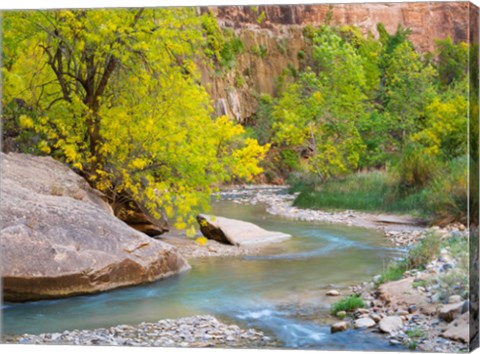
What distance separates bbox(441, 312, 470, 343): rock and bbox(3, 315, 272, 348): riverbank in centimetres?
128

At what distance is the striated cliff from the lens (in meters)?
6.04

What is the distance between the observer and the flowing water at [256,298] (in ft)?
20.5

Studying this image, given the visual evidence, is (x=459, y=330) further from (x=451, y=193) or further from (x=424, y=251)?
(x=451, y=193)

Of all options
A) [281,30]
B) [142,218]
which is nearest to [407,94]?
[281,30]

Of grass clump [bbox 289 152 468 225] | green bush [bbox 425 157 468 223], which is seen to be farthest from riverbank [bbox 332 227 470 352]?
grass clump [bbox 289 152 468 225]

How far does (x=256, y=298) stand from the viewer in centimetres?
657

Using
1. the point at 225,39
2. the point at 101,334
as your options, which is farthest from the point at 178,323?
the point at 225,39

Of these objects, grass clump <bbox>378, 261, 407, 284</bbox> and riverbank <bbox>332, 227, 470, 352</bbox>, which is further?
grass clump <bbox>378, 261, 407, 284</bbox>

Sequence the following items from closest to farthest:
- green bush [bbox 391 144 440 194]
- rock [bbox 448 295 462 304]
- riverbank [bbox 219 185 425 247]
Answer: rock [bbox 448 295 462 304], green bush [bbox 391 144 440 194], riverbank [bbox 219 185 425 247]

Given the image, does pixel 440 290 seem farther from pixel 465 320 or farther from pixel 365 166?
pixel 365 166

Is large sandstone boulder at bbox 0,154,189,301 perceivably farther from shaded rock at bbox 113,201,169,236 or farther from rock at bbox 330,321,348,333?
rock at bbox 330,321,348,333

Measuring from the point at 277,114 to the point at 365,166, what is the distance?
84cm

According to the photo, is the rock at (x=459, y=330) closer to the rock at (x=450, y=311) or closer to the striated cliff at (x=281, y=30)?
the rock at (x=450, y=311)

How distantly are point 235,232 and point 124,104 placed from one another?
1.58 meters
